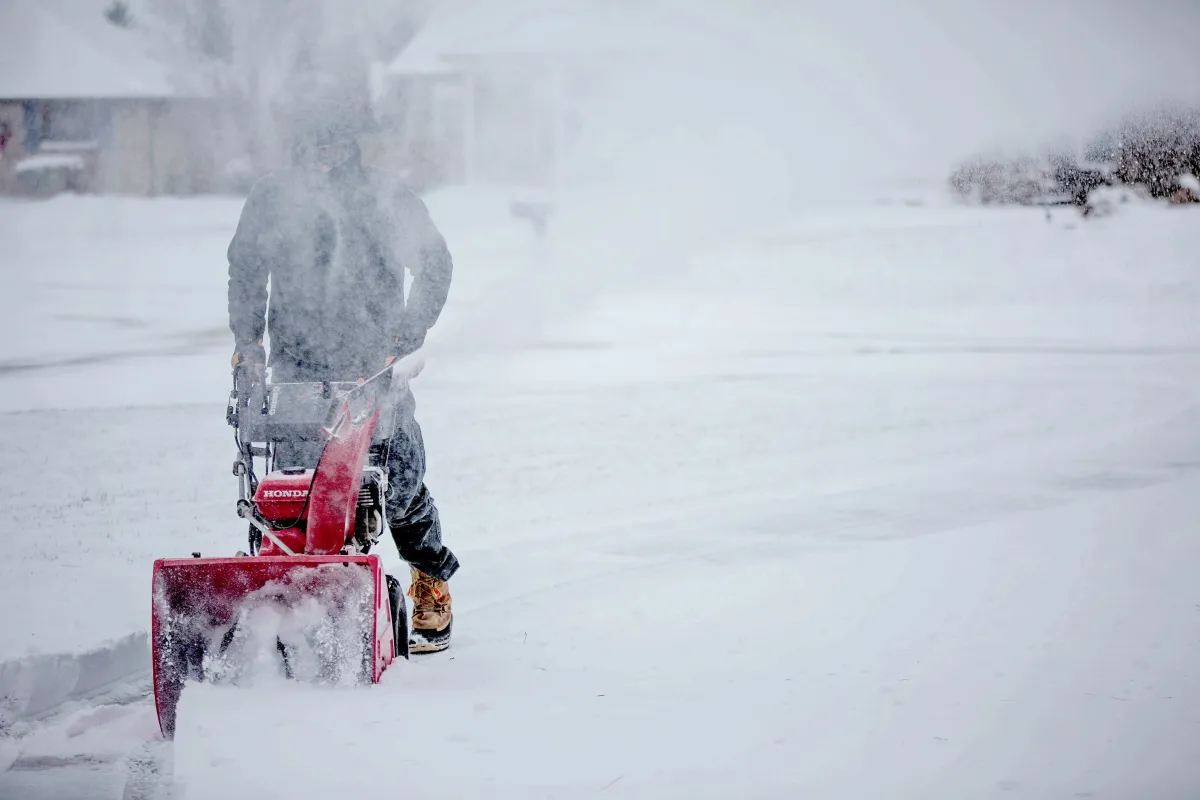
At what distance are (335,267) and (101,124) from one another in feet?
75.7

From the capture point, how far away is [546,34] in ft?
79.1

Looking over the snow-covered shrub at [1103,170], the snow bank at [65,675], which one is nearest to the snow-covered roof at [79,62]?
the snow-covered shrub at [1103,170]

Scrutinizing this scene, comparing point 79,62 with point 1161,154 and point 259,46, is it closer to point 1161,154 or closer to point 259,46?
point 259,46

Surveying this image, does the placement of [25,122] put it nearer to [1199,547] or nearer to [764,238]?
[764,238]

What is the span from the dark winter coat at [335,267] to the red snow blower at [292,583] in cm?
33

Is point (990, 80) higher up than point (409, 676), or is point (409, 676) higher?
point (990, 80)

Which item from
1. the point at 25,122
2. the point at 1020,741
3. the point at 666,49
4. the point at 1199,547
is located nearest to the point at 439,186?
the point at 666,49

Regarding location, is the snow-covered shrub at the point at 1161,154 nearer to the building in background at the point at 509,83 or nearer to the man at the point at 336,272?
the building in background at the point at 509,83

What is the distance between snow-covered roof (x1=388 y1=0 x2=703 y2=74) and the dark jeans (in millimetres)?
20659

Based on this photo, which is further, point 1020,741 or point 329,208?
point 329,208

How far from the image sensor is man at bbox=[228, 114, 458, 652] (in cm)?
352

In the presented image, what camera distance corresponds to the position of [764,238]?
73.6 feet

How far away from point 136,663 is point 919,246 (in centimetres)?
1848

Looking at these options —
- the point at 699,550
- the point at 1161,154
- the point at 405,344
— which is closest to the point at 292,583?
the point at 405,344
